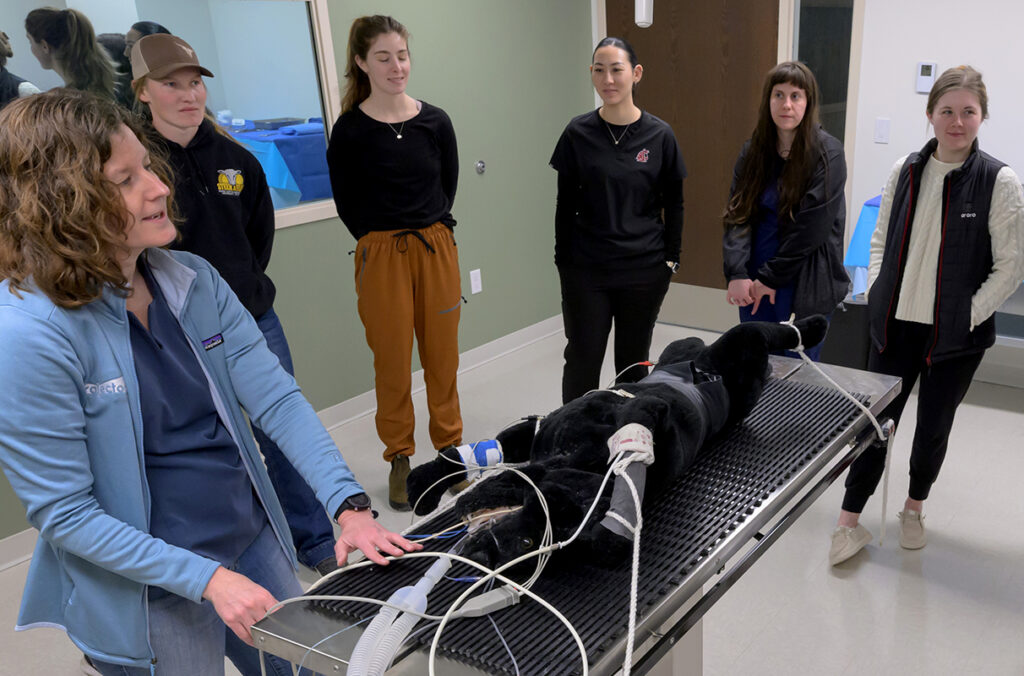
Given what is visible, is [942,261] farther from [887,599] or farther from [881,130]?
[881,130]

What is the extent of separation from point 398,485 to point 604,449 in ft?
5.41

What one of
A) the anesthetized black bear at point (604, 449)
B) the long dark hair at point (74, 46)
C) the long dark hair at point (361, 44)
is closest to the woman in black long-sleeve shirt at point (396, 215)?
the long dark hair at point (361, 44)

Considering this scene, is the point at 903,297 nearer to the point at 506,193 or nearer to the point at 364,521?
the point at 364,521

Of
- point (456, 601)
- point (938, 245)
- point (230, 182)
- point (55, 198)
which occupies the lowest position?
point (456, 601)

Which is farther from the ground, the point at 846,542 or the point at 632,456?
the point at 632,456

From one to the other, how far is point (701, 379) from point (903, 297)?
3.31 ft

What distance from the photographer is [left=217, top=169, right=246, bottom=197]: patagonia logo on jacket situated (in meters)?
2.19

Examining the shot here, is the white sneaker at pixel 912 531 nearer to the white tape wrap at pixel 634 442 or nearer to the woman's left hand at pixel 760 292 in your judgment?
Result: the woman's left hand at pixel 760 292

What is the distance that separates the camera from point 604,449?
4.38 ft

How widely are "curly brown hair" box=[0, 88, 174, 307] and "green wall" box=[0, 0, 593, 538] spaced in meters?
2.16

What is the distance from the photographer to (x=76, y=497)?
1.08 metres

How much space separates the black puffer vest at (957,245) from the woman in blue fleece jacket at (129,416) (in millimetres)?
1649

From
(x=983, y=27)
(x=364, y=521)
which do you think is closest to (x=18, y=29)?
(x=364, y=521)

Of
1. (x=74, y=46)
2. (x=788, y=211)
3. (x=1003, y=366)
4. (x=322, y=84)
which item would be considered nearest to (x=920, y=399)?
(x=788, y=211)
